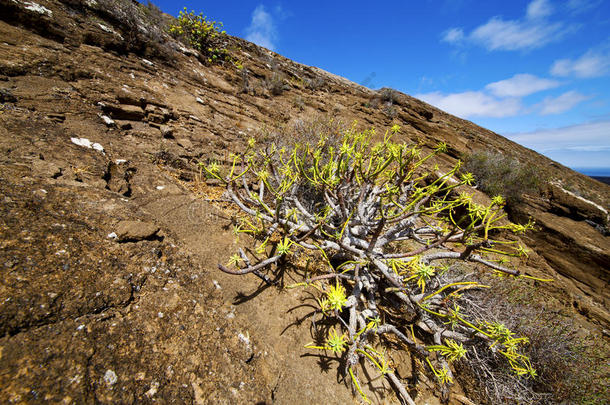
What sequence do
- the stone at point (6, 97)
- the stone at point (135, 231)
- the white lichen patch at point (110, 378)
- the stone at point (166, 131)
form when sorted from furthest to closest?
the stone at point (166, 131), the stone at point (6, 97), the stone at point (135, 231), the white lichen patch at point (110, 378)

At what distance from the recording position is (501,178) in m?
6.17

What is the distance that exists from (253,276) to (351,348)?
0.96 metres

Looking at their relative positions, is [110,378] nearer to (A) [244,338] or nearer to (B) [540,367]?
(A) [244,338]

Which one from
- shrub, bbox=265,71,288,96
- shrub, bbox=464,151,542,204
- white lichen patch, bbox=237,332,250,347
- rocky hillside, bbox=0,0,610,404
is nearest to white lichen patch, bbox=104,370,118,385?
rocky hillside, bbox=0,0,610,404

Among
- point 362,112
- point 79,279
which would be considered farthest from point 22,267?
point 362,112

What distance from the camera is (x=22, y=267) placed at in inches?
42.7

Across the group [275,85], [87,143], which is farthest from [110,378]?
[275,85]

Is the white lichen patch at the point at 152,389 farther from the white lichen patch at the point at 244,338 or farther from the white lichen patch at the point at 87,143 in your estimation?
the white lichen patch at the point at 87,143

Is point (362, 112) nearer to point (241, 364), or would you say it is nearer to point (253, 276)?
point (253, 276)

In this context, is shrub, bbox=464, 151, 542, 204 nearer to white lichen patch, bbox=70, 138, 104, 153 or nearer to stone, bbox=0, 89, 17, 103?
white lichen patch, bbox=70, 138, 104, 153

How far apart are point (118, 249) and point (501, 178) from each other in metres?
8.58

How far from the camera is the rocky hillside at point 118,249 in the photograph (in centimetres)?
99

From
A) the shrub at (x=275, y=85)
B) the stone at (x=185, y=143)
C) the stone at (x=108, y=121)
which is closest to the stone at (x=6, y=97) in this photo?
the stone at (x=108, y=121)

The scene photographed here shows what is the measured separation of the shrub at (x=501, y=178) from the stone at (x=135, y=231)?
7.29 meters
